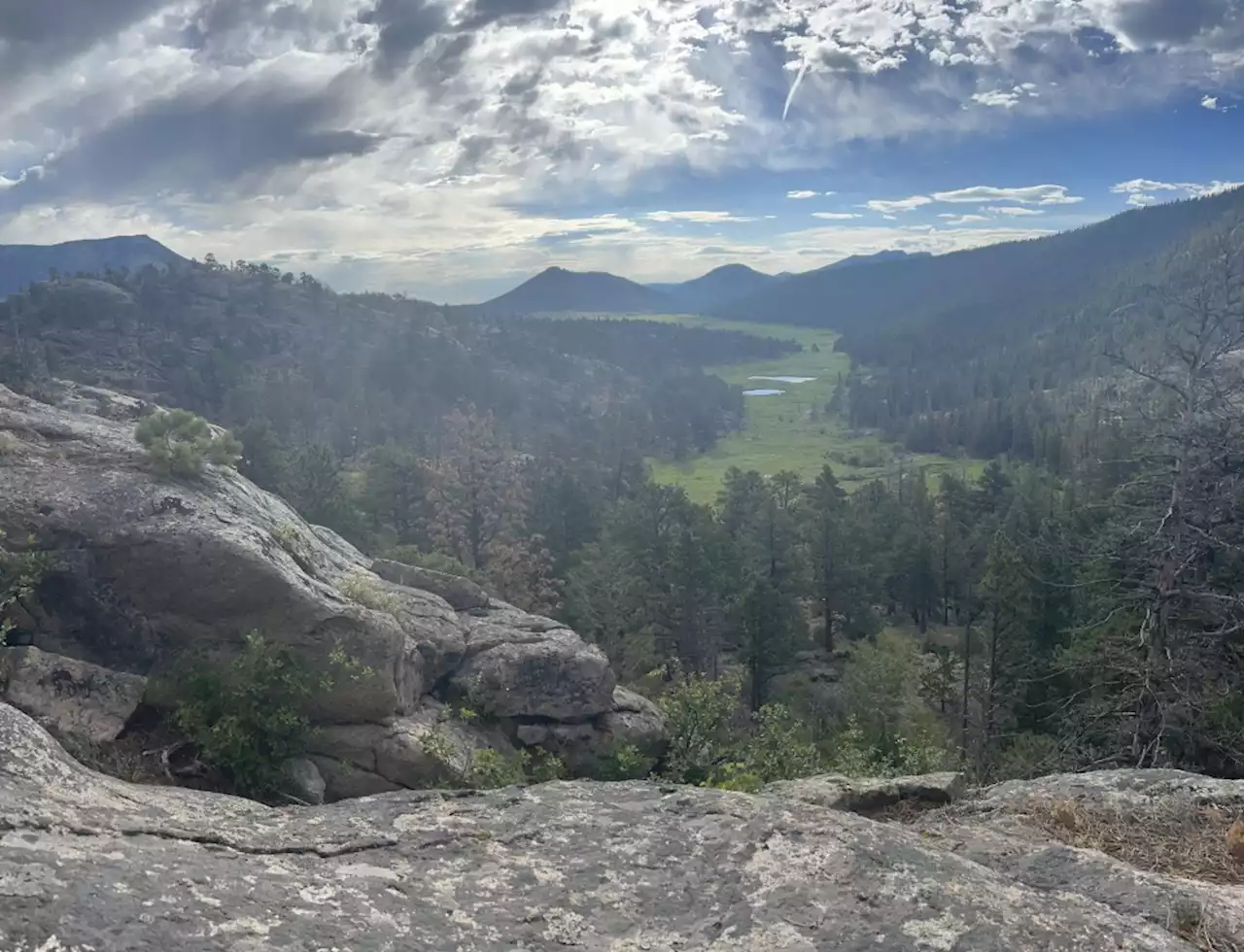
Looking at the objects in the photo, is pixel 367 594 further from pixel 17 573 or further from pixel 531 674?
pixel 17 573

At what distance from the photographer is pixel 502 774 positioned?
15461mm

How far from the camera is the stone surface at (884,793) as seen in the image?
9.23 m

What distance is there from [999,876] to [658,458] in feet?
553

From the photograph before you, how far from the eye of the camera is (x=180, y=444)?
17.1 metres

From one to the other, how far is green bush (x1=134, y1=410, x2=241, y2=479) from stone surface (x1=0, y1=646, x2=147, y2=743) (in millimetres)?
4449

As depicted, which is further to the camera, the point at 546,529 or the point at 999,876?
the point at 546,529

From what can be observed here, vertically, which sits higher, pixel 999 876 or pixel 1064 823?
pixel 999 876

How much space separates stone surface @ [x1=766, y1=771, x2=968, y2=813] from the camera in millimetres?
9227

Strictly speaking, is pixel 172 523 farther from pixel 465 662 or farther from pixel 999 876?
pixel 999 876

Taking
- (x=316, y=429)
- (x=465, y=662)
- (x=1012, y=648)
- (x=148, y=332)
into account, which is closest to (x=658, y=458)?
(x=316, y=429)

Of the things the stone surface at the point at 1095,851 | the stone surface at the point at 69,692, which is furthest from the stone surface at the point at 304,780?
the stone surface at the point at 1095,851

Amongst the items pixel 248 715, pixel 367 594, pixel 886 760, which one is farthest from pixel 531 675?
pixel 248 715

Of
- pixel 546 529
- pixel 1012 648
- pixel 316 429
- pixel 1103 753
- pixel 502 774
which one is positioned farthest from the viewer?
pixel 316 429

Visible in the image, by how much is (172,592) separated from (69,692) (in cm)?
267
